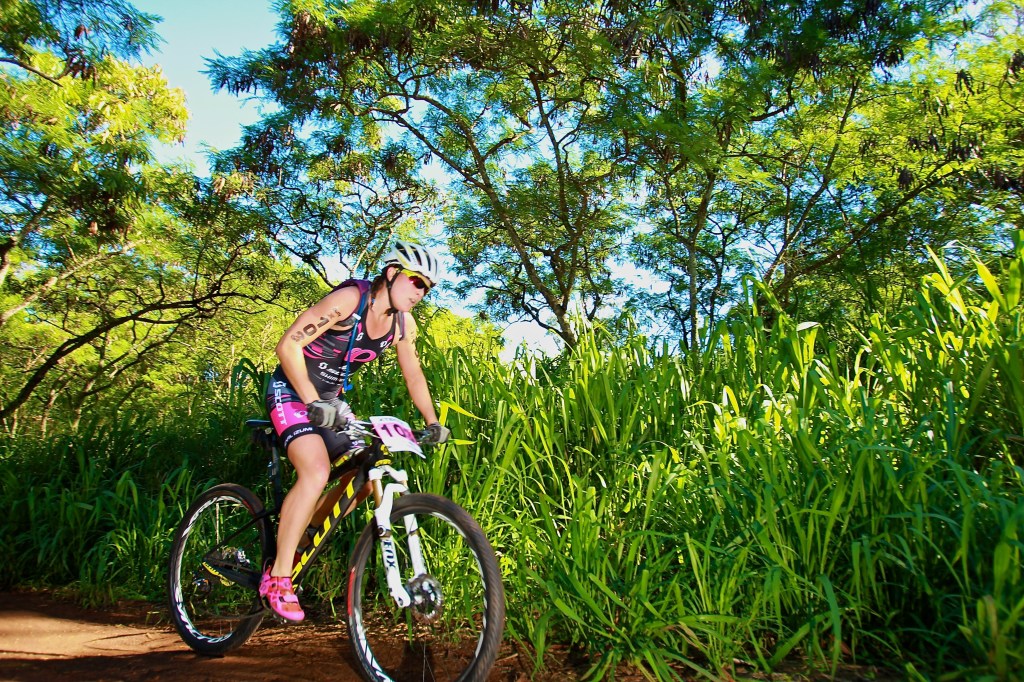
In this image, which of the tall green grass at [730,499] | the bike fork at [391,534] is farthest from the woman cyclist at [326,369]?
the tall green grass at [730,499]

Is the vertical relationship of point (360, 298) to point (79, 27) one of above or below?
below

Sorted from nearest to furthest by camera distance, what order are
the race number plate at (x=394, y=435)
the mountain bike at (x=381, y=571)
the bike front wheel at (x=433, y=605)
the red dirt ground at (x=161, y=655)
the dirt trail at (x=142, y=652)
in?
the bike front wheel at (x=433, y=605)
the mountain bike at (x=381, y=571)
the race number plate at (x=394, y=435)
the red dirt ground at (x=161, y=655)
the dirt trail at (x=142, y=652)

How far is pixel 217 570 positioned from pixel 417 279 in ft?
5.80

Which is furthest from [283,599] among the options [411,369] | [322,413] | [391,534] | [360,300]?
[360,300]

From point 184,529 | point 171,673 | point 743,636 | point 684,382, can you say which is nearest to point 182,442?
point 184,529

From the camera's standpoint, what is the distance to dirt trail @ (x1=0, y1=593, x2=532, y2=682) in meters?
3.21

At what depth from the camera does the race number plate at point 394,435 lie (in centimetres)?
294

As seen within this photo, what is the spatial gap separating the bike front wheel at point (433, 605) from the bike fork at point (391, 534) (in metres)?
0.03

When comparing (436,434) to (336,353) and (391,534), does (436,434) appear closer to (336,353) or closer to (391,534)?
(391,534)

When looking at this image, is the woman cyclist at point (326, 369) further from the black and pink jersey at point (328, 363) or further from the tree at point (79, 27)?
the tree at point (79, 27)

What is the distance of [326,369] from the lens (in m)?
3.53

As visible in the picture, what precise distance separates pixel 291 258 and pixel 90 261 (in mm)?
3994

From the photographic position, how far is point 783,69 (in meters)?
10.4

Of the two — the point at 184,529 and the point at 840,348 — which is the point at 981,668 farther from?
the point at 184,529
